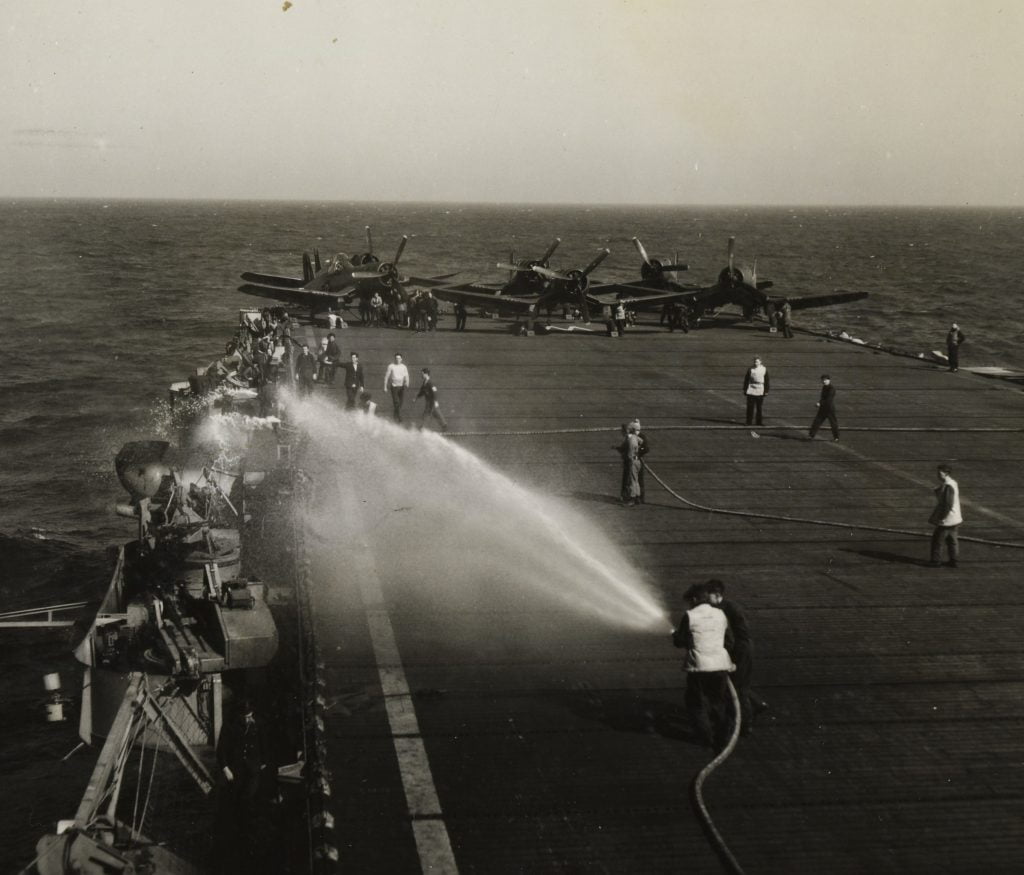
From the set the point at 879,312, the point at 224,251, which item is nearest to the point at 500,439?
the point at 879,312

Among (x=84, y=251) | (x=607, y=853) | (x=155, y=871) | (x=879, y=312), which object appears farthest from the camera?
(x=84, y=251)

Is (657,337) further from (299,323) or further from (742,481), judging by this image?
(742,481)

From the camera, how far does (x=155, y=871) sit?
→ 12.7 metres

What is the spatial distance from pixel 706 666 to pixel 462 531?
957 cm

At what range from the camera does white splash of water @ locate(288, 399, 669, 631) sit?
59.5 feet

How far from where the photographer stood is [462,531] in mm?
21500

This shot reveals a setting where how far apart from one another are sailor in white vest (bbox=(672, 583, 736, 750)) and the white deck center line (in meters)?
3.31

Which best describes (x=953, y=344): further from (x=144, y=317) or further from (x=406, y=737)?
(x=144, y=317)

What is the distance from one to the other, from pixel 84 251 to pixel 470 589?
563 feet

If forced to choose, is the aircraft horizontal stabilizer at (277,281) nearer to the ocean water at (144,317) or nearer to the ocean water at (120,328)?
the ocean water at (144,317)

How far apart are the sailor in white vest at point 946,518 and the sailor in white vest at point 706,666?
7.35 meters

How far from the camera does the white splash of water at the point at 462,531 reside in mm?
18141

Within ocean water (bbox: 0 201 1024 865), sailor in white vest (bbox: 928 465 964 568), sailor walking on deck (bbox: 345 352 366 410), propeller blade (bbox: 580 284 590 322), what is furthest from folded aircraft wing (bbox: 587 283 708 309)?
sailor in white vest (bbox: 928 465 964 568)

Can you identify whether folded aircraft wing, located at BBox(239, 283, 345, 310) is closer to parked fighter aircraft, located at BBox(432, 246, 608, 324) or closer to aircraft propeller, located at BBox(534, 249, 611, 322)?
parked fighter aircraft, located at BBox(432, 246, 608, 324)
